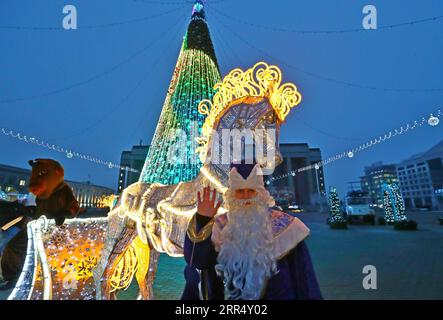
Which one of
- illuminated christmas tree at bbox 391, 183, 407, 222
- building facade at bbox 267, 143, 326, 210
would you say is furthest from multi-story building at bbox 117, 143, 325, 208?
illuminated christmas tree at bbox 391, 183, 407, 222

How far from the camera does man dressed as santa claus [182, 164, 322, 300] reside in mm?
1148

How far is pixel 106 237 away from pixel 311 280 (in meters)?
2.09

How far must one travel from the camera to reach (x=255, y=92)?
213 cm

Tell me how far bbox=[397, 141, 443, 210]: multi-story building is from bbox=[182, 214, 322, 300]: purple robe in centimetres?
3625

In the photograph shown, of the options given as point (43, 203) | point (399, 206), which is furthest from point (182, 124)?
point (399, 206)

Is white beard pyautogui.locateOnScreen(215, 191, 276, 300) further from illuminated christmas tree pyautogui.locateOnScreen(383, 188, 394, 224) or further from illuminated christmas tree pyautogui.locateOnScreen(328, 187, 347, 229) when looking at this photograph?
illuminated christmas tree pyautogui.locateOnScreen(383, 188, 394, 224)

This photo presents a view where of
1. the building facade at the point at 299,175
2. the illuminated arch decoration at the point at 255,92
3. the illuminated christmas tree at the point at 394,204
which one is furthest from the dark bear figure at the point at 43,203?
the building facade at the point at 299,175

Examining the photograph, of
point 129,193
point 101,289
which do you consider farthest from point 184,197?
point 101,289

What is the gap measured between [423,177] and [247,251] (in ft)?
138

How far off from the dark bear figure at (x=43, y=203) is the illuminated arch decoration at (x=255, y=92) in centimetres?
138

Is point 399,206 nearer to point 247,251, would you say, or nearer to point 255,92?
point 255,92

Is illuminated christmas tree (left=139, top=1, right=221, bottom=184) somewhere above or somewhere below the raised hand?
above

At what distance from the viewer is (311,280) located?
119cm
